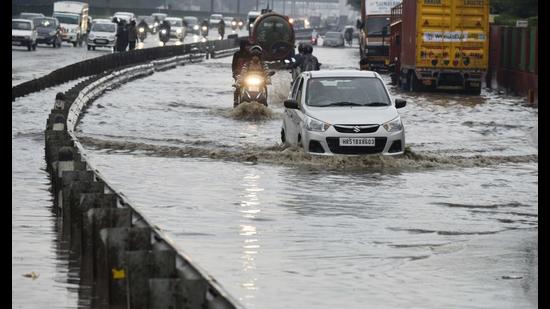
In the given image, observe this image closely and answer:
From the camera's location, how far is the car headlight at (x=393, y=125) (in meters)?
24.0

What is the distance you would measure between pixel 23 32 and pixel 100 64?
2548cm

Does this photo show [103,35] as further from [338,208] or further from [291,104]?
[338,208]

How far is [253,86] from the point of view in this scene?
37156 mm

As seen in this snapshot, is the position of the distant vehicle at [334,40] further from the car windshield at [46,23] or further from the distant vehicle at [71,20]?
the car windshield at [46,23]

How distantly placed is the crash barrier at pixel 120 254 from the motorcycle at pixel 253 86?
17.6m

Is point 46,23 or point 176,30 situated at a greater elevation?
point 46,23

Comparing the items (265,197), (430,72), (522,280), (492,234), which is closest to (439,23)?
(430,72)

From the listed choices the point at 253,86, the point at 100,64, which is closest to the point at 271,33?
the point at 100,64

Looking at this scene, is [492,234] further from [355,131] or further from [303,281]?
[355,131]

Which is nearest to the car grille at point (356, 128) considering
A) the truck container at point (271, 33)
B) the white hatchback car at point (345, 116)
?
the white hatchback car at point (345, 116)

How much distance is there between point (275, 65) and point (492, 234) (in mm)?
55478

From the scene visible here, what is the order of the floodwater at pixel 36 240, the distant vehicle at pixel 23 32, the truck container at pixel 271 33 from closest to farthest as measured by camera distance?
the floodwater at pixel 36 240
the truck container at pixel 271 33
the distant vehicle at pixel 23 32

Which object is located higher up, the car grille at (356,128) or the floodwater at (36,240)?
the car grille at (356,128)

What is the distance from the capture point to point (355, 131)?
23875 millimetres
